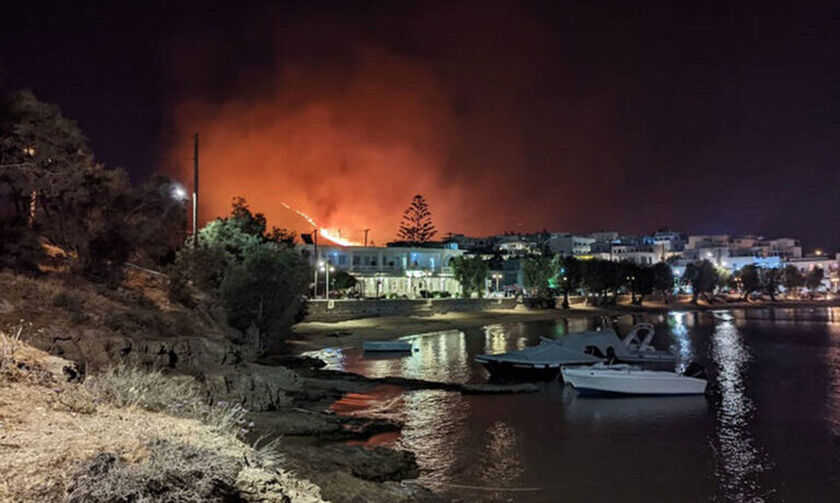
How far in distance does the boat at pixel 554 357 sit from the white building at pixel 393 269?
66168mm

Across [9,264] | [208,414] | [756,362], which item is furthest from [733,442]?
[9,264]

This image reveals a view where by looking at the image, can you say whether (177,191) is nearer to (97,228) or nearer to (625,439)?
(97,228)

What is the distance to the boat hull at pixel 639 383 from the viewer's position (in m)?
30.5

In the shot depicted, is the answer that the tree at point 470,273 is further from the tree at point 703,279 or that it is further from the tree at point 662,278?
the tree at point 703,279

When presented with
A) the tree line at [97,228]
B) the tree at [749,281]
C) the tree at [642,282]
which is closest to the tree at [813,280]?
the tree at [749,281]

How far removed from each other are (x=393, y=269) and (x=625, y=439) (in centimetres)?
9291

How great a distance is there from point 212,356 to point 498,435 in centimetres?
1117

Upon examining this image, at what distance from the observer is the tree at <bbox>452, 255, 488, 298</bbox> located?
10873cm

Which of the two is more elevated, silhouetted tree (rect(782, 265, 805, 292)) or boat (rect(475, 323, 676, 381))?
silhouetted tree (rect(782, 265, 805, 292))

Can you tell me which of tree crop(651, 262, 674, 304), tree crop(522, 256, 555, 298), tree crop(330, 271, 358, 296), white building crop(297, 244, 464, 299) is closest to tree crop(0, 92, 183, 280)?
tree crop(330, 271, 358, 296)

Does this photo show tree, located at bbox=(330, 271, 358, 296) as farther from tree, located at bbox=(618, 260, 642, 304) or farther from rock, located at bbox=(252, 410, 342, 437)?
rock, located at bbox=(252, 410, 342, 437)

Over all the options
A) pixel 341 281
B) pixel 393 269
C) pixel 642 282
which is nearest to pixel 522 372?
pixel 341 281

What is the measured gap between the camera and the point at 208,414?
39.4 ft

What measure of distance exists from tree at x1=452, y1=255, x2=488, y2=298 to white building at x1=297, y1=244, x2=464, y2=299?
16.1 feet
